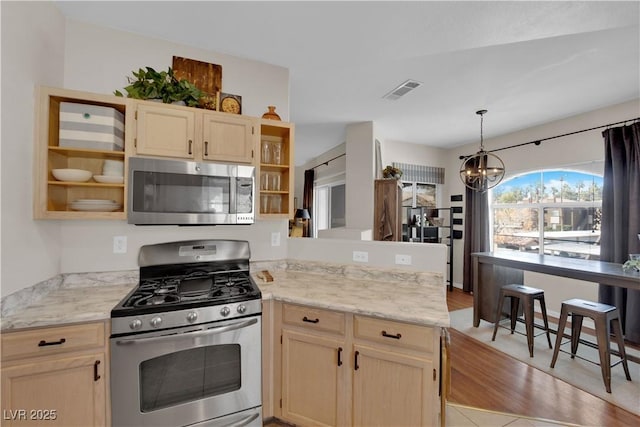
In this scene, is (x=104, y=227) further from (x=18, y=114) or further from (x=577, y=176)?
(x=577, y=176)

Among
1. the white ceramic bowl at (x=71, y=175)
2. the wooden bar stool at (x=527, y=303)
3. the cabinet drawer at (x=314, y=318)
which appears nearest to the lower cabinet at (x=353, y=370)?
the cabinet drawer at (x=314, y=318)

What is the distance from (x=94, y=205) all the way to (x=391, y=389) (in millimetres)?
2094

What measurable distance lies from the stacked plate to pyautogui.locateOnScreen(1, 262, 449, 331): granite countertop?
504 mm

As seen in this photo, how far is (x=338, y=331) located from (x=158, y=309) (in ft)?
3.31

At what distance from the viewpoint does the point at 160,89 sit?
1914 millimetres

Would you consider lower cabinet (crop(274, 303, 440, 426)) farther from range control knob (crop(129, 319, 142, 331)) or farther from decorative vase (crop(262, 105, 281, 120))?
decorative vase (crop(262, 105, 281, 120))

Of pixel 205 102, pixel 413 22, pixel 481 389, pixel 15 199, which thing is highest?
pixel 413 22

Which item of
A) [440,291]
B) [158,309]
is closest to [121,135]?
[158,309]

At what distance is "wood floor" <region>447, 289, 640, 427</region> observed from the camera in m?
2.04

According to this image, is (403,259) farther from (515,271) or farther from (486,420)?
(515,271)

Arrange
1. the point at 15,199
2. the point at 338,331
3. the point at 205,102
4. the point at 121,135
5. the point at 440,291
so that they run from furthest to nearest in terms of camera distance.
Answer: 1. the point at 205,102
2. the point at 440,291
3. the point at 121,135
4. the point at 338,331
5. the point at 15,199

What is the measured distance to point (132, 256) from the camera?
2.04 m

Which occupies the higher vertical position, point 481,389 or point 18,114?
point 18,114

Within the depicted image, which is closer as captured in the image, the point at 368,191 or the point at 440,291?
the point at 440,291
